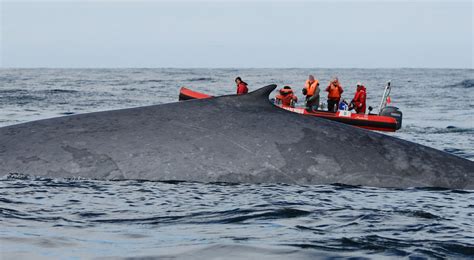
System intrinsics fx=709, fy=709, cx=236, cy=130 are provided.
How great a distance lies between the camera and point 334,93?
25.4 meters

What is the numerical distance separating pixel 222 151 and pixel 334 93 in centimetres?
1845

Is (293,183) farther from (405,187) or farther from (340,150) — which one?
(405,187)

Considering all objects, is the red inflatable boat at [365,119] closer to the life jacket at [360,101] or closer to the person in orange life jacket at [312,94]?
the person in orange life jacket at [312,94]

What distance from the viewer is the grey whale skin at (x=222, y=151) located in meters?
7.32

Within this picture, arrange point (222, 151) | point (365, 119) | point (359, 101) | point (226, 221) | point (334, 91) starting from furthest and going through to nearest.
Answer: point (334, 91) → point (359, 101) → point (365, 119) → point (222, 151) → point (226, 221)

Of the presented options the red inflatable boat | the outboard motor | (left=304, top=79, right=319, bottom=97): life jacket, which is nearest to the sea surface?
the red inflatable boat

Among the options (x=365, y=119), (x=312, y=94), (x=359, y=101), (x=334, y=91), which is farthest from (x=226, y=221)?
(x=334, y=91)

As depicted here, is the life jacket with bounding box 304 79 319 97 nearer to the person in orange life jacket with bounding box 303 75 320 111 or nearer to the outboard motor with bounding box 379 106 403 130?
the person in orange life jacket with bounding box 303 75 320 111

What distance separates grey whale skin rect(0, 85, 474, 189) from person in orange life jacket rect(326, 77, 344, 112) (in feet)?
57.4

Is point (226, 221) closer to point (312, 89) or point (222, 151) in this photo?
point (222, 151)

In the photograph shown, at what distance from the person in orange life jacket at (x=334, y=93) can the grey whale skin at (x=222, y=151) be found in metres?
17.5

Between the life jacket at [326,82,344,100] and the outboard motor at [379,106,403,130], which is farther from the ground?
the life jacket at [326,82,344,100]

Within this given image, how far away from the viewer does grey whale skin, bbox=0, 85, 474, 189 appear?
7320mm

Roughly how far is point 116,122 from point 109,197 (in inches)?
45.9
